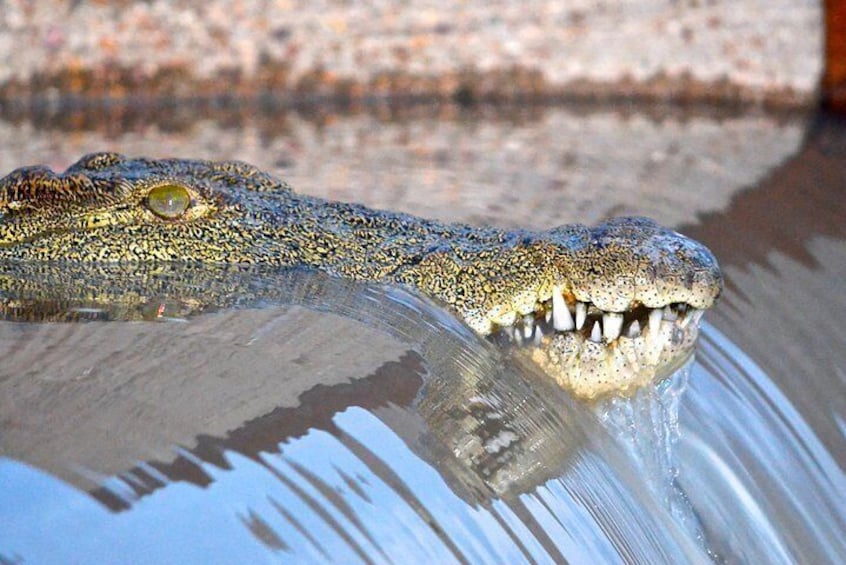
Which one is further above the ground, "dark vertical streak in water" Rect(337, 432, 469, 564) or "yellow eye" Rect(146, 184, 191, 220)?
"yellow eye" Rect(146, 184, 191, 220)

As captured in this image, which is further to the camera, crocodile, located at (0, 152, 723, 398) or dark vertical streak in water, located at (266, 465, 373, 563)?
crocodile, located at (0, 152, 723, 398)

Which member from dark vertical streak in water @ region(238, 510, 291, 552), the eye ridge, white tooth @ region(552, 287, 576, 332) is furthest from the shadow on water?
the eye ridge

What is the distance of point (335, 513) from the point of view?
189cm

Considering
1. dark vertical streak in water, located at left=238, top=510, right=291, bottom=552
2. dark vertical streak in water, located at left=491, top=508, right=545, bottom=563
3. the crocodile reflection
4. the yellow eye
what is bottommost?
dark vertical streak in water, located at left=238, top=510, right=291, bottom=552

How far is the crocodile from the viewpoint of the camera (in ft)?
9.25

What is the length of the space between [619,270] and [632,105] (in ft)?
21.6

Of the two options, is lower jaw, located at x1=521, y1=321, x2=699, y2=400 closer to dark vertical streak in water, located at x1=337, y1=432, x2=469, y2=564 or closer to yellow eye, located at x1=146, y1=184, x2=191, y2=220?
dark vertical streak in water, located at x1=337, y1=432, x2=469, y2=564

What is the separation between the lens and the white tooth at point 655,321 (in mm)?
2855

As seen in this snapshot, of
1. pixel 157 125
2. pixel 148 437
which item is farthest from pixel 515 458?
pixel 157 125

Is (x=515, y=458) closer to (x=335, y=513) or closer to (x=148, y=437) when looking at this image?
(x=335, y=513)

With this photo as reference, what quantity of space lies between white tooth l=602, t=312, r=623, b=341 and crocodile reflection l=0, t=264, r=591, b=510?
166 millimetres

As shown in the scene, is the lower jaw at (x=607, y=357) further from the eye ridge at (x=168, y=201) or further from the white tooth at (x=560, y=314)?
the eye ridge at (x=168, y=201)

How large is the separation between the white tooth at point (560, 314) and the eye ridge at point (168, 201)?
0.98 m

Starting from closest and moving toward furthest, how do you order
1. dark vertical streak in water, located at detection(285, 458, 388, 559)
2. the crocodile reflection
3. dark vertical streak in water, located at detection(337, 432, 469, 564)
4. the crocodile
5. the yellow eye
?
1. dark vertical streak in water, located at detection(285, 458, 388, 559)
2. dark vertical streak in water, located at detection(337, 432, 469, 564)
3. the crocodile reflection
4. the crocodile
5. the yellow eye
